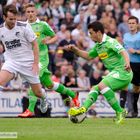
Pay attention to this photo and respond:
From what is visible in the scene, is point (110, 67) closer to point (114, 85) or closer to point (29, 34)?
point (114, 85)

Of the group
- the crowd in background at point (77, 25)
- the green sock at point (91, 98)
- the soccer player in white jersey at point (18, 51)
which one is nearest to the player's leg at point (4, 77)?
the soccer player in white jersey at point (18, 51)

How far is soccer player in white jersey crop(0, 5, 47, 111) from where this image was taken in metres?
14.9

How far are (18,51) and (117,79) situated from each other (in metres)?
2.11

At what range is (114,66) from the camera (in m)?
15.5

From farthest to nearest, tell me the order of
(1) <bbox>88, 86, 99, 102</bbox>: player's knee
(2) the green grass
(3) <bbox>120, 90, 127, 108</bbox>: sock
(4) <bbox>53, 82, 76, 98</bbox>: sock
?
1. (3) <bbox>120, 90, 127, 108</bbox>: sock
2. (4) <bbox>53, 82, 76, 98</bbox>: sock
3. (1) <bbox>88, 86, 99, 102</bbox>: player's knee
4. (2) the green grass

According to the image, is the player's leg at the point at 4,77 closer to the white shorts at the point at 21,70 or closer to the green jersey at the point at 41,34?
the white shorts at the point at 21,70

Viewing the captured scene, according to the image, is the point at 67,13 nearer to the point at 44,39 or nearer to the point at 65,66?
the point at 65,66

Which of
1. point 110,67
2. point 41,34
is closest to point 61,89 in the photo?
point 41,34

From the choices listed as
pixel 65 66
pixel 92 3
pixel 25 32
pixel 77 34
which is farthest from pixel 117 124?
pixel 92 3

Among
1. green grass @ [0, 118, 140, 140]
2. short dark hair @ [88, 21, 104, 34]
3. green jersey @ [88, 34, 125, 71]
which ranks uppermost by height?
short dark hair @ [88, 21, 104, 34]

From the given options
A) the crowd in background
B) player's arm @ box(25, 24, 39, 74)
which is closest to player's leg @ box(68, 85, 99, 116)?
player's arm @ box(25, 24, 39, 74)

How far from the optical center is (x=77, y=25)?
26.4 meters

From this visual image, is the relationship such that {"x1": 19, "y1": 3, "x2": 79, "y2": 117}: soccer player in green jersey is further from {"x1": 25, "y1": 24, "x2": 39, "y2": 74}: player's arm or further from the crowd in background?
the crowd in background

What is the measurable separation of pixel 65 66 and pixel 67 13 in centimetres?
385
